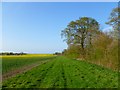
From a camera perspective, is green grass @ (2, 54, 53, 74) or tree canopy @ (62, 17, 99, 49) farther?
tree canopy @ (62, 17, 99, 49)

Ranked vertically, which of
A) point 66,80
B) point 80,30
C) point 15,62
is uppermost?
point 80,30

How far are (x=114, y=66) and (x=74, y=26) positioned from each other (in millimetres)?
31260

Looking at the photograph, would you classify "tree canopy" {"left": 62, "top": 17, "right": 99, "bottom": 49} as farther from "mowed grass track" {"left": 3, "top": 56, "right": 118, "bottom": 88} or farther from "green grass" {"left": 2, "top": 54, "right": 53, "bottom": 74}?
"mowed grass track" {"left": 3, "top": 56, "right": 118, "bottom": 88}

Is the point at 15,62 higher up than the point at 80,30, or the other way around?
the point at 80,30

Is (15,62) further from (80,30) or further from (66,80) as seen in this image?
(66,80)

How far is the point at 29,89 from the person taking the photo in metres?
11.7

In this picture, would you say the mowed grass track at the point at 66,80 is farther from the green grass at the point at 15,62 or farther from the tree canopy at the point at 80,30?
the tree canopy at the point at 80,30

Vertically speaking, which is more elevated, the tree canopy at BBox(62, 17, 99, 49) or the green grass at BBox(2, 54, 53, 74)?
the tree canopy at BBox(62, 17, 99, 49)

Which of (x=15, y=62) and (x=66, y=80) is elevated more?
(x=15, y=62)

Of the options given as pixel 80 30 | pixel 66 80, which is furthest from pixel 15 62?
pixel 66 80

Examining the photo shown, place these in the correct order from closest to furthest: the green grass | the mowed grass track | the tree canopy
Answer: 1. the mowed grass track
2. the green grass
3. the tree canopy

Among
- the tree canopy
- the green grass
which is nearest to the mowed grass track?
the green grass

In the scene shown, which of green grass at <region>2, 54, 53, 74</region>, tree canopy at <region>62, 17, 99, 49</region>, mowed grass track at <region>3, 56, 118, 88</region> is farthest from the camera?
tree canopy at <region>62, 17, 99, 49</region>

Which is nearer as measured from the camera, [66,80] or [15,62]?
[66,80]
